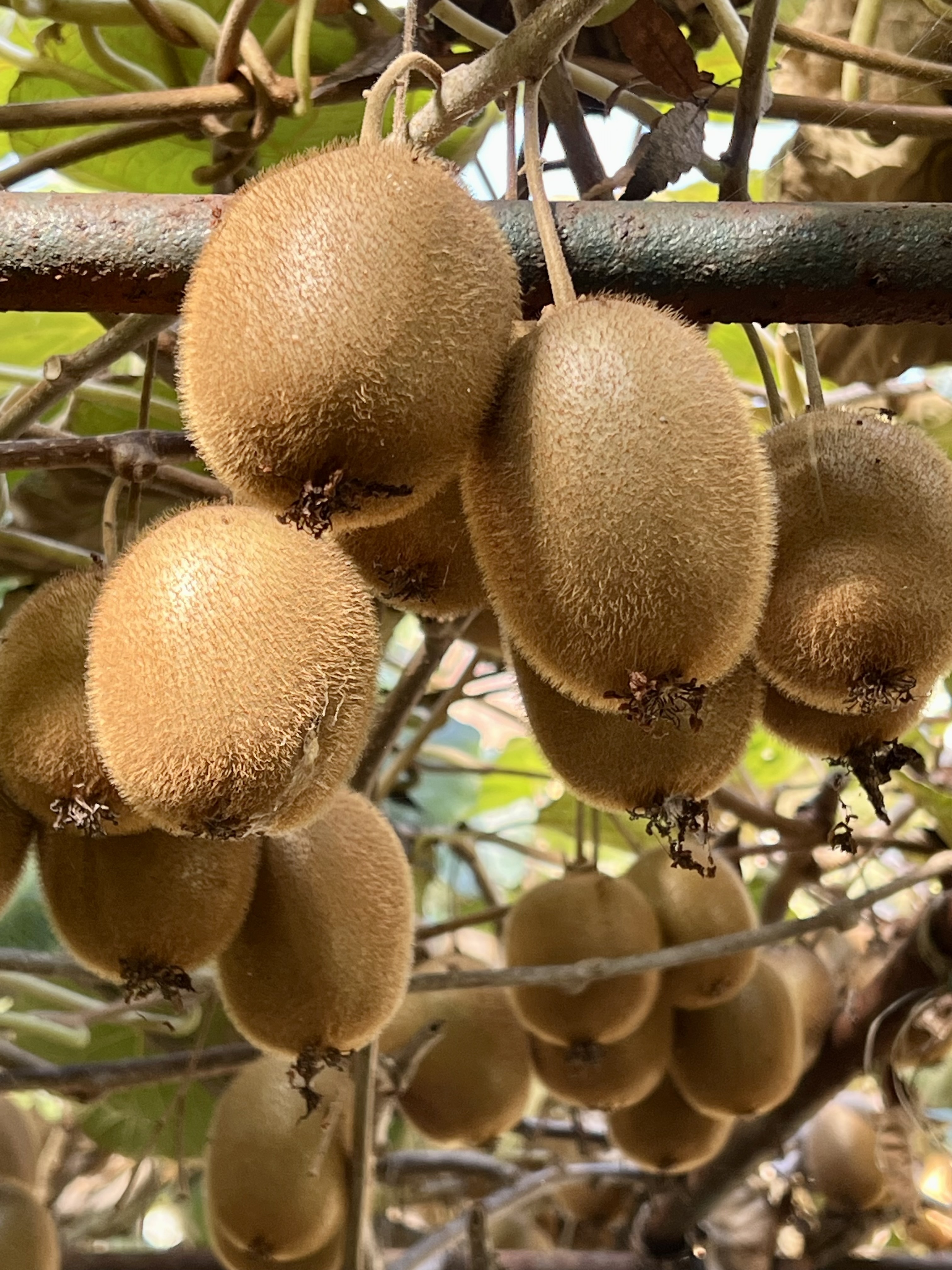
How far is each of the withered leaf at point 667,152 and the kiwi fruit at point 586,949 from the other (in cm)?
81

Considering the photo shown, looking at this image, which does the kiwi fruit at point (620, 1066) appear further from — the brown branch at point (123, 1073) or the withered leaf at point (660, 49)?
the withered leaf at point (660, 49)

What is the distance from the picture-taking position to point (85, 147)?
3.06ft

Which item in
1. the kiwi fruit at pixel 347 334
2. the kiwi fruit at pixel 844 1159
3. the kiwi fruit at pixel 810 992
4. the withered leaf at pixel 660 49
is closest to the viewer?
the kiwi fruit at pixel 347 334

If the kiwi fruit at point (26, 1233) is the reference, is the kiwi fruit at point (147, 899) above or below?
above

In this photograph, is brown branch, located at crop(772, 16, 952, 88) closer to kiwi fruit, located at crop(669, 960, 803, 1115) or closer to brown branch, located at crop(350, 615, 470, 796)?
brown branch, located at crop(350, 615, 470, 796)

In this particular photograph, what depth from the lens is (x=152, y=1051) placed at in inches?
71.0

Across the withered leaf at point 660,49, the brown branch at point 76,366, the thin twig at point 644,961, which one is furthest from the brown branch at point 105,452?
the thin twig at point 644,961

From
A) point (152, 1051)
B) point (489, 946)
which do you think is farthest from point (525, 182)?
point (489, 946)

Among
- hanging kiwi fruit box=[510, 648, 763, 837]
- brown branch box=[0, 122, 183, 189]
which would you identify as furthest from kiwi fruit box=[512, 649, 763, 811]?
brown branch box=[0, 122, 183, 189]

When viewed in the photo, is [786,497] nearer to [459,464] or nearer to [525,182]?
[459,464]

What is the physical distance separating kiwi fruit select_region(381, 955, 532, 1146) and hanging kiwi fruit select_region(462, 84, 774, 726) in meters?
0.98

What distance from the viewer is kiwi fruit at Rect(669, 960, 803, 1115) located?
1417mm

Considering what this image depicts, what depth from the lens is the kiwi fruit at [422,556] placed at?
2.33 feet

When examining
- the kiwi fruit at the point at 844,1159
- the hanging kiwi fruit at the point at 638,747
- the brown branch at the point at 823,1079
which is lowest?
the kiwi fruit at the point at 844,1159
